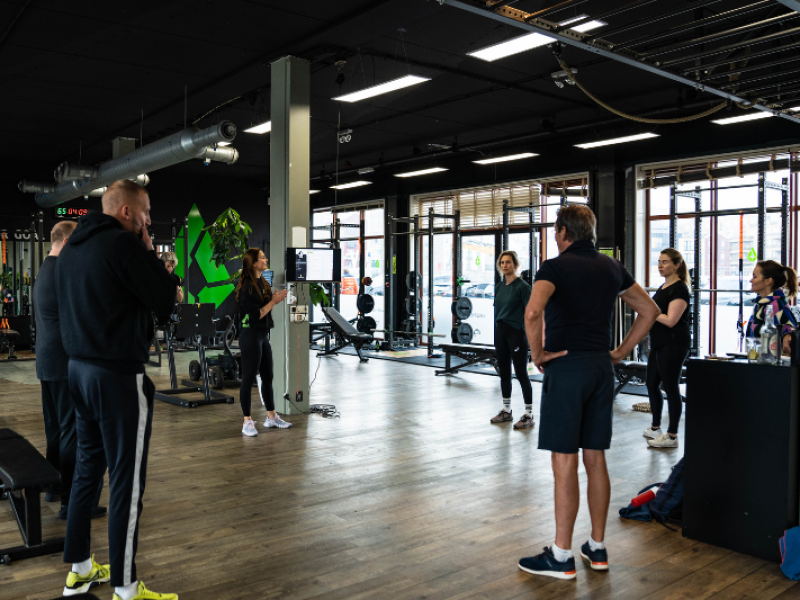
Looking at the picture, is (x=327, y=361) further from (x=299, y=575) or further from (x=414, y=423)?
(x=299, y=575)

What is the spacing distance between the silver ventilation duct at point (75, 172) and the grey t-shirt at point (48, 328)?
721cm

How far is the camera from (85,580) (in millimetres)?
2473

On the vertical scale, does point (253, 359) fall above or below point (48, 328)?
below

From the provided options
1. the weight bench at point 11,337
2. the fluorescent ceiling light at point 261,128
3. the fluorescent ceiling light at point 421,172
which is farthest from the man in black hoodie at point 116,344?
the weight bench at point 11,337

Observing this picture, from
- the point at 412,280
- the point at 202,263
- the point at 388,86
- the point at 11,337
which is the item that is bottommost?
the point at 11,337

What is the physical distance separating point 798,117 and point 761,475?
2823mm

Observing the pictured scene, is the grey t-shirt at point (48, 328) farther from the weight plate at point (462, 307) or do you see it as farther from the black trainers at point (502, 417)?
the weight plate at point (462, 307)

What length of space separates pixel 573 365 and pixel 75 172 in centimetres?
912

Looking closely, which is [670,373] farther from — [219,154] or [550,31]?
[219,154]

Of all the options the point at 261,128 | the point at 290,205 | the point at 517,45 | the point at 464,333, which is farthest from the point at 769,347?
the point at 464,333

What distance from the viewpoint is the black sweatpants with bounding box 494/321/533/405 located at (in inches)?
218

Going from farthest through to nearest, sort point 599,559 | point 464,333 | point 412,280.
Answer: point 412,280 → point 464,333 → point 599,559

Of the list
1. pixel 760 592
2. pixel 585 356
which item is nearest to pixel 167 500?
pixel 585 356

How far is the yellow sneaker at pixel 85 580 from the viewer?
2.44 meters
